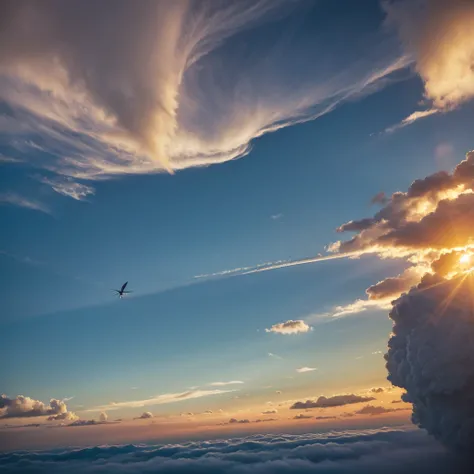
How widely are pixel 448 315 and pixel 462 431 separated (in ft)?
193

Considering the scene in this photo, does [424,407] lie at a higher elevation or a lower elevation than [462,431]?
higher

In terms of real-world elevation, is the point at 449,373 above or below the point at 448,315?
below

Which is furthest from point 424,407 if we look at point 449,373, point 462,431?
point 449,373

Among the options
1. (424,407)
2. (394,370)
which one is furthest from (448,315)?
(424,407)

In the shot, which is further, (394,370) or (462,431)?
(394,370)

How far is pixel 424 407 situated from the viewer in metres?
174

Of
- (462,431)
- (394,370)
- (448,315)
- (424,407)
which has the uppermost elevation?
(448,315)

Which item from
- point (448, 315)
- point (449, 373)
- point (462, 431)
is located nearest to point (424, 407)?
point (462, 431)

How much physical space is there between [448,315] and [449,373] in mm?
25913

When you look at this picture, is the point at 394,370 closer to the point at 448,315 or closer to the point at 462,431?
the point at 462,431

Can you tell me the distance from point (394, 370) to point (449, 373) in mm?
35986

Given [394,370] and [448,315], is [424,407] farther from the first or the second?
[448,315]

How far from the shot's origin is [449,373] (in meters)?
147

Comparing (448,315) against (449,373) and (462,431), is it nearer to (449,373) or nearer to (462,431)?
(449,373)
